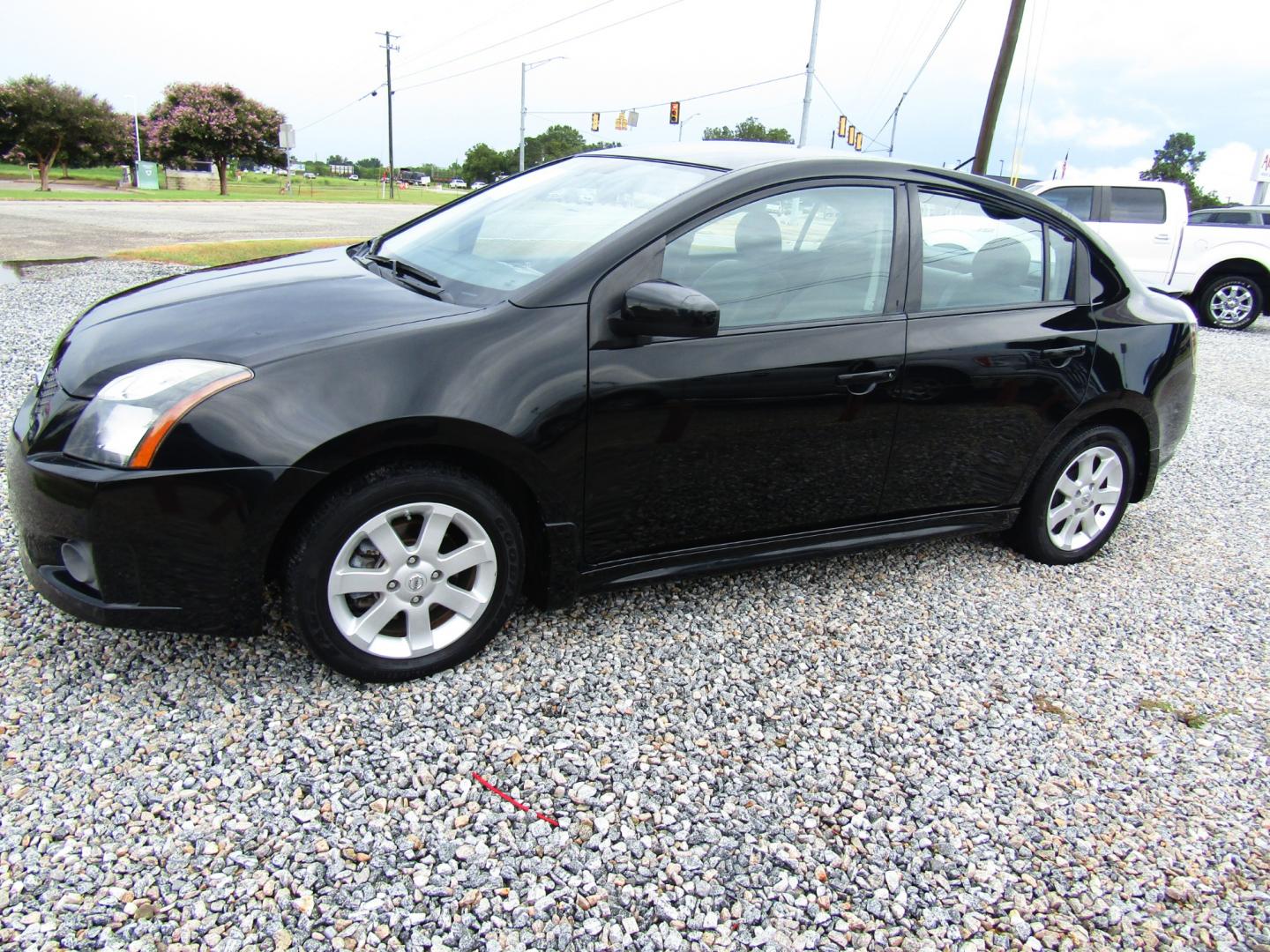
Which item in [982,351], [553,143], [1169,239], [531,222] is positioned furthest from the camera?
[553,143]

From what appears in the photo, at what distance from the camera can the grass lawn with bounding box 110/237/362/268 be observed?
38.5 ft

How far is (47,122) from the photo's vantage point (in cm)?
4047

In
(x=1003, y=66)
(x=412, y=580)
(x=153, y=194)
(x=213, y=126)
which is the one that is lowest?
(x=412, y=580)

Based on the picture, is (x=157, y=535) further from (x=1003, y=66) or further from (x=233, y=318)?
(x=1003, y=66)

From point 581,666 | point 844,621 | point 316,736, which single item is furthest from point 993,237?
point 316,736

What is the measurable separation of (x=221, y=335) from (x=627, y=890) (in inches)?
72.9

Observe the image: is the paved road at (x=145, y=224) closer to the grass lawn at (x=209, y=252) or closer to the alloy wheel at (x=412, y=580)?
the grass lawn at (x=209, y=252)

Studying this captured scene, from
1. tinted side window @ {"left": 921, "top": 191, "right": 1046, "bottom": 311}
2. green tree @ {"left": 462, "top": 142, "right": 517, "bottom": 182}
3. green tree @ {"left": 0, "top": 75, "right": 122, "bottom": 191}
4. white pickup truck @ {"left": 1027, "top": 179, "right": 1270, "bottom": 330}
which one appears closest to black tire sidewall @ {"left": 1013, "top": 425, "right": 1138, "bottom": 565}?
tinted side window @ {"left": 921, "top": 191, "right": 1046, "bottom": 311}

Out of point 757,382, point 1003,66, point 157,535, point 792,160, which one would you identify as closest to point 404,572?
point 157,535

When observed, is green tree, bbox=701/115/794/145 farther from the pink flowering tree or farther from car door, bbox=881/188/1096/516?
car door, bbox=881/188/1096/516

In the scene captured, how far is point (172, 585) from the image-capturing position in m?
2.41

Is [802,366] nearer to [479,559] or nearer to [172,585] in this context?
[479,559]

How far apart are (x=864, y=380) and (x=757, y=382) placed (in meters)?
0.45

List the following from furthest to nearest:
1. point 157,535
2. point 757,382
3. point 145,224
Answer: point 145,224 < point 757,382 < point 157,535
